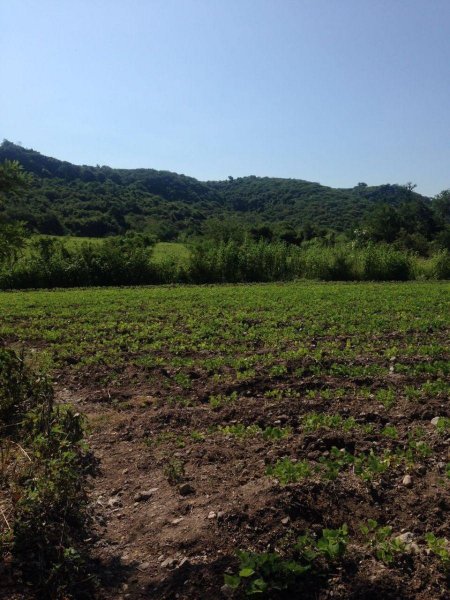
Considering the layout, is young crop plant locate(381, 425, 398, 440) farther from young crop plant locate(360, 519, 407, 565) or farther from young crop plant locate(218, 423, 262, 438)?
young crop plant locate(360, 519, 407, 565)

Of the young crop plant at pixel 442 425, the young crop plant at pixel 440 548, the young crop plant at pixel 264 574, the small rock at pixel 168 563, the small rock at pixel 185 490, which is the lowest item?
the small rock at pixel 168 563

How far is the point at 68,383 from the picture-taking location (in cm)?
805

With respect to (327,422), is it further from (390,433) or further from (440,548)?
(440,548)

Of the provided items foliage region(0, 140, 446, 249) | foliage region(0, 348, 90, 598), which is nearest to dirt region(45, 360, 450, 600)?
foliage region(0, 348, 90, 598)

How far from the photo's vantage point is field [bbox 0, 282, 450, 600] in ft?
11.0

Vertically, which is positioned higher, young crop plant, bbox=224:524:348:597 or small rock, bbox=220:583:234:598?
young crop plant, bbox=224:524:348:597

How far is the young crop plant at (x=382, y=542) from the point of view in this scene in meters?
3.34

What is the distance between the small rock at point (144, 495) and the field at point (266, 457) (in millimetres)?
11

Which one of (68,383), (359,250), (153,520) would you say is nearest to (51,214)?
(359,250)

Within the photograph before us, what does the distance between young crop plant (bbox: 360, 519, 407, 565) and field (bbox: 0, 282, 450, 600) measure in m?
0.02

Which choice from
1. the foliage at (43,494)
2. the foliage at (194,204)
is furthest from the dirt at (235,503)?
the foliage at (194,204)

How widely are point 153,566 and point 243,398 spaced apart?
3.32 meters

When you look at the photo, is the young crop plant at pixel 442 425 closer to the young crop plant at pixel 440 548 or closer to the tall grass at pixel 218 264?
the young crop plant at pixel 440 548

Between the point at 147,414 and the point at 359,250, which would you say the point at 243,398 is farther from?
the point at 359,250
